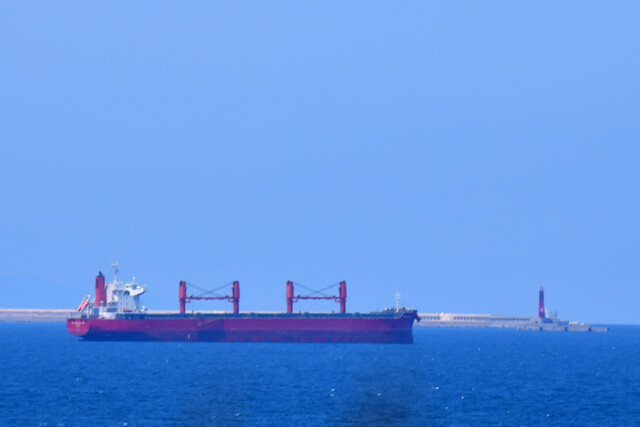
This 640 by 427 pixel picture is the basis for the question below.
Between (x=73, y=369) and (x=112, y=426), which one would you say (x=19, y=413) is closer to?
(x=112, y=426)

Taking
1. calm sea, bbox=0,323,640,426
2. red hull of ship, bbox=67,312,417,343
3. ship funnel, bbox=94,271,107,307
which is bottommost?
calm sea, bbox=0,323,640,426

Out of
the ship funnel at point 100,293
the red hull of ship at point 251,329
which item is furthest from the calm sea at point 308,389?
the ship funnel at point 100,293

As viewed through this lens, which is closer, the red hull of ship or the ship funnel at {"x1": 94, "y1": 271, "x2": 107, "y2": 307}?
the red hull of ship

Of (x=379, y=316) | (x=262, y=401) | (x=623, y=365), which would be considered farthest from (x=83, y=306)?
(x=262, y=401)

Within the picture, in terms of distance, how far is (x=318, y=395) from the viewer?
62906 millimetres

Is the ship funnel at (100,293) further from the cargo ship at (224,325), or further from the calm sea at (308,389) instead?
the calm sea at (308,389)

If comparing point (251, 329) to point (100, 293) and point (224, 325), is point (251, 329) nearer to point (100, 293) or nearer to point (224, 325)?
point (224, 325)

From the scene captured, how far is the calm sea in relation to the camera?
54031mm

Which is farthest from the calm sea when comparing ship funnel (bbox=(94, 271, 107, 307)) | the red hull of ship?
ship funnel (bbox=(94, 271, 107, 307))

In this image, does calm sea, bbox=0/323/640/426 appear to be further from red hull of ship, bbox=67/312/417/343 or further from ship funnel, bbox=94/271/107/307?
ship funnel, bbox=94/271/107/307

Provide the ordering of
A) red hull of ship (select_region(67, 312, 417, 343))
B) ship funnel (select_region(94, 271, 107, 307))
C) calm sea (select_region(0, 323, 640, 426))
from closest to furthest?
calm sea (select_region(0, 323, 640, 426))
red hull of ship (select_region(67, 312, 417, 343))
ship funnel (select_region(94, 271, 107, 307))

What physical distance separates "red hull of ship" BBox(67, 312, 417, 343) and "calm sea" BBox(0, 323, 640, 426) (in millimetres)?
9331

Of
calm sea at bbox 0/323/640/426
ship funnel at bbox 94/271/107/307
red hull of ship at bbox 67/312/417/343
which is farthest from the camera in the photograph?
ship funnel at bbox 94/271/107/307

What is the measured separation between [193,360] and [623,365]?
3755 cm
